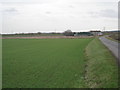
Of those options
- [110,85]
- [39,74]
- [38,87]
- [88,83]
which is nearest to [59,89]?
[38,87]

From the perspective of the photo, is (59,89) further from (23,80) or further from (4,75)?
(4,75)

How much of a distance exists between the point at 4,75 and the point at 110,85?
185 inches

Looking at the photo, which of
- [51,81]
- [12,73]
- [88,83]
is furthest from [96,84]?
[12,73]

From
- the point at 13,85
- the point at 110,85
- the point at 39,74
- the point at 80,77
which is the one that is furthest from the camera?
the point at 39,74

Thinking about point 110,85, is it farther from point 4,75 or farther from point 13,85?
point 4,75

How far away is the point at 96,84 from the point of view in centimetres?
629

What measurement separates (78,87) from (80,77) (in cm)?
145

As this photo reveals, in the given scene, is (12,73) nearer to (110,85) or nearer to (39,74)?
(39,74)

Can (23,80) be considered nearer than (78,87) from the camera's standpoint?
No

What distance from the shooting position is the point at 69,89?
6.02 metres

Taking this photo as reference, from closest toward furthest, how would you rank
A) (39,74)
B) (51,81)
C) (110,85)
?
(110,85) < (51,81) < (39,74)

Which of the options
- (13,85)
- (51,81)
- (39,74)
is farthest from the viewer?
(39,74)

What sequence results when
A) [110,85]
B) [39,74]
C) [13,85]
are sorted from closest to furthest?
[110,85], [13,85], [39,74]

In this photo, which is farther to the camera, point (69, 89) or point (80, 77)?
point (80, 77)
